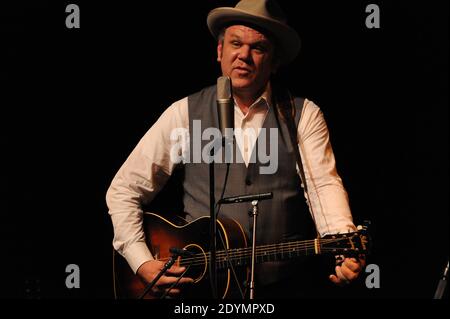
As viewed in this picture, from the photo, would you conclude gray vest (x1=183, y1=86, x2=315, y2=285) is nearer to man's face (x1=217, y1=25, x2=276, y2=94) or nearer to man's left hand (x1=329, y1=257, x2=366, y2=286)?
man's face (x1=217, y1=25, x2=276, y2=94)

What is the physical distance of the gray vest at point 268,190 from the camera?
12.0ft

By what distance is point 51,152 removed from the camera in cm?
426

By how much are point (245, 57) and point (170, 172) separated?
31.5 inches

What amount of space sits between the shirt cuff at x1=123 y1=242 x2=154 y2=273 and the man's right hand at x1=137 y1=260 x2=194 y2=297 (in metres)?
0.03

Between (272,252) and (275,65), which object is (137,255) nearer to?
Answer: (272,252)

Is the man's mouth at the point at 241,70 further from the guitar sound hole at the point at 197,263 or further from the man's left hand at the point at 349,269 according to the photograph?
the man's left hand at the point at 349,269

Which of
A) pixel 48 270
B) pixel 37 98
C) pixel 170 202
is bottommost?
pixel 48 270

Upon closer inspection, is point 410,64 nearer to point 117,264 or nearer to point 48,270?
point 117,264

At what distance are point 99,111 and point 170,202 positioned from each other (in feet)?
2.40

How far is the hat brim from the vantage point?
371cm

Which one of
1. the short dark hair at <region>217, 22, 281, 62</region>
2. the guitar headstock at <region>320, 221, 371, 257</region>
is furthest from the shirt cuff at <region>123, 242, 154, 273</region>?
the short dark hair at <region>217, 22, 281, 62</region>

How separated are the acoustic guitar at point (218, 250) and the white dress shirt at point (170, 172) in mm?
114
